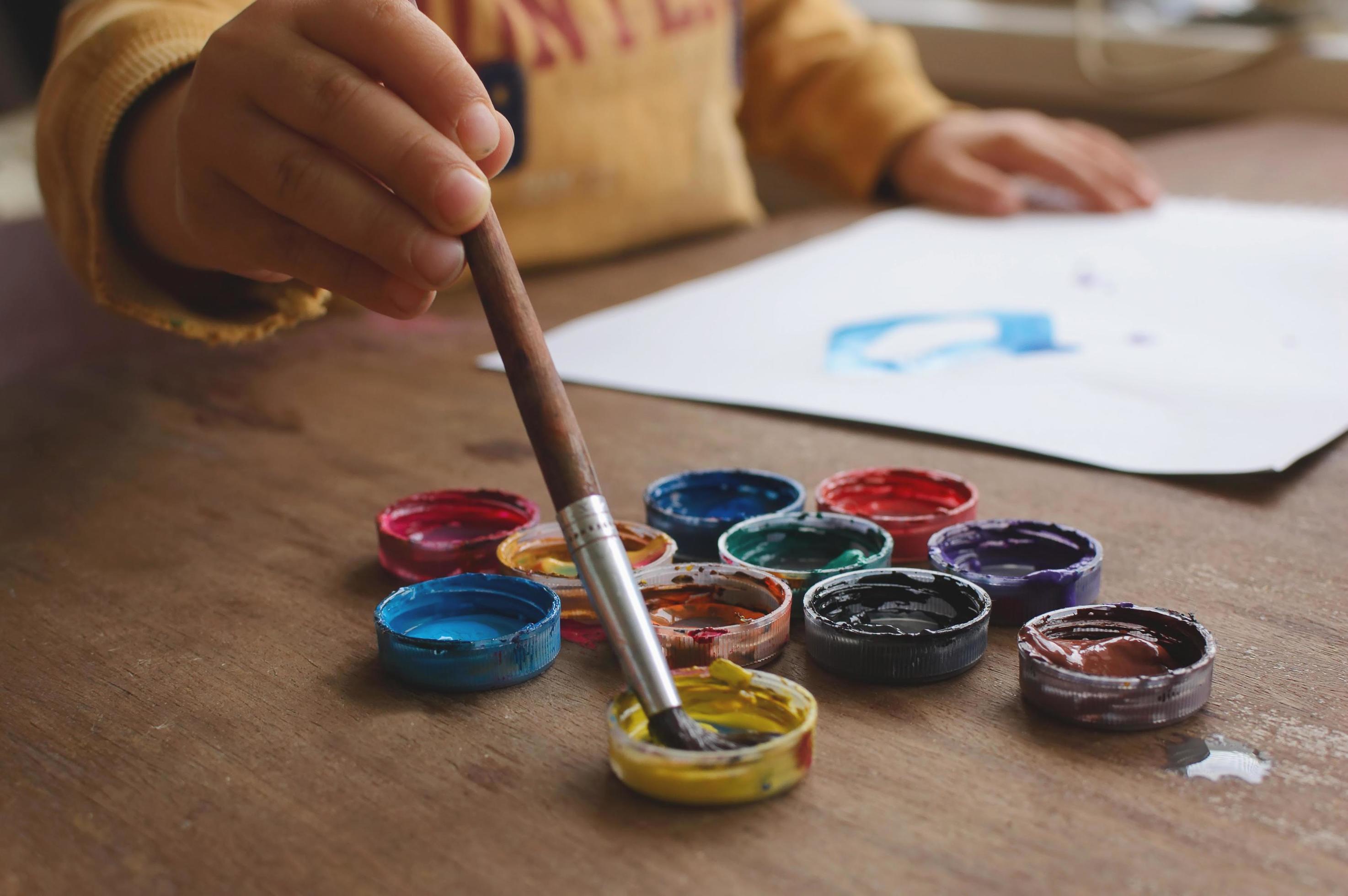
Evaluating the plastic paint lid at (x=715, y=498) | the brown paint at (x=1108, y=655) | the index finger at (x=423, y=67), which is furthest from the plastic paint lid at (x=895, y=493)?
the index finger at (x=423, y=67)

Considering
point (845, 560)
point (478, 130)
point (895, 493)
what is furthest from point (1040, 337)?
point (478, 130)

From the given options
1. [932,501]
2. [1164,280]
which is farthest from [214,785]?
[1164,280]

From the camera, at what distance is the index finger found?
47cm

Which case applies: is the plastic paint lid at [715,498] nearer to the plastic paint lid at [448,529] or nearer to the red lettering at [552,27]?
the plastic paint lid at [448,529]

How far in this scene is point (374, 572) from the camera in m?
0.55

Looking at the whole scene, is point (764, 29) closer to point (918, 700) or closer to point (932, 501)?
point (932, 501)

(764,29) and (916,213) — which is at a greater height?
(764,29)

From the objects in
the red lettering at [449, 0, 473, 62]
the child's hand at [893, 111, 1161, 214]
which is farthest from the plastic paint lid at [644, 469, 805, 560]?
the child's hand at [893, 111, 1161, 214]

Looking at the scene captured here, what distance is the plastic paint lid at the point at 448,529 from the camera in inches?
20.9

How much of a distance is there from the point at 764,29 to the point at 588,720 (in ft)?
4.03

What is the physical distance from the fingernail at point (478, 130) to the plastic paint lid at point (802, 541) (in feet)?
0.60

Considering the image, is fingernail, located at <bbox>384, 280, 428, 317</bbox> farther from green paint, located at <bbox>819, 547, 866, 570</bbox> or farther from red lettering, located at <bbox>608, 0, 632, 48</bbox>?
red lettering, located at <bbox>608, 0, 632, 48</bbox>

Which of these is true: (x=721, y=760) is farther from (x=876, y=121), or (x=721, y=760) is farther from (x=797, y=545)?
(x=876, y=121)

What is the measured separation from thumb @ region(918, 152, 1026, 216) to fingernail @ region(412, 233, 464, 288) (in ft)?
2.78
